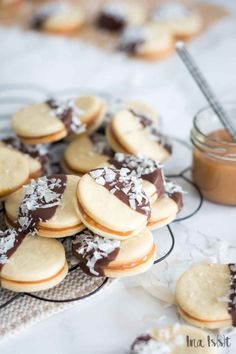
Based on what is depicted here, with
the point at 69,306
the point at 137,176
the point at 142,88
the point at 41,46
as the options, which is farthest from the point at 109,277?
the point at 41,46

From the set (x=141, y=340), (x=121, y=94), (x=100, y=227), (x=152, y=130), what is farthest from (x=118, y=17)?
(x=141, y=340)

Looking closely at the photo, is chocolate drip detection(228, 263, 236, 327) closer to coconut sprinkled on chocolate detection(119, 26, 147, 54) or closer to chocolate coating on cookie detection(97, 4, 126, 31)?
coconut sprinkled on chocolate detection(119, 26, 147, 54)

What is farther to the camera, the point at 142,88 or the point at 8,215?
the point at 142,88

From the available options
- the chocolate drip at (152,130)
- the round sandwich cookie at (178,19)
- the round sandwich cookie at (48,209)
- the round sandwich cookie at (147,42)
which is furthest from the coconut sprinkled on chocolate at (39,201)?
the round sandwich cookie at (178,19)

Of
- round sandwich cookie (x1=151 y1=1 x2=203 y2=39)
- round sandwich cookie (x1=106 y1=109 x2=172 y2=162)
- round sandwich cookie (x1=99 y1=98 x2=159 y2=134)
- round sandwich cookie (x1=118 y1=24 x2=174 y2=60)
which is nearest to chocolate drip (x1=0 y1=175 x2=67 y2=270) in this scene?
round sandwich cookie (x1=106 y1=109 x2=172 y2=162)

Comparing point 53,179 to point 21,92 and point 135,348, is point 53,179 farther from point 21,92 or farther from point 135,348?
point 21,92

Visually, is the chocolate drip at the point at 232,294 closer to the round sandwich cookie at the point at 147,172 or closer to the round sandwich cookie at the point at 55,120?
the round sandwich cookie at the point at 147,172
